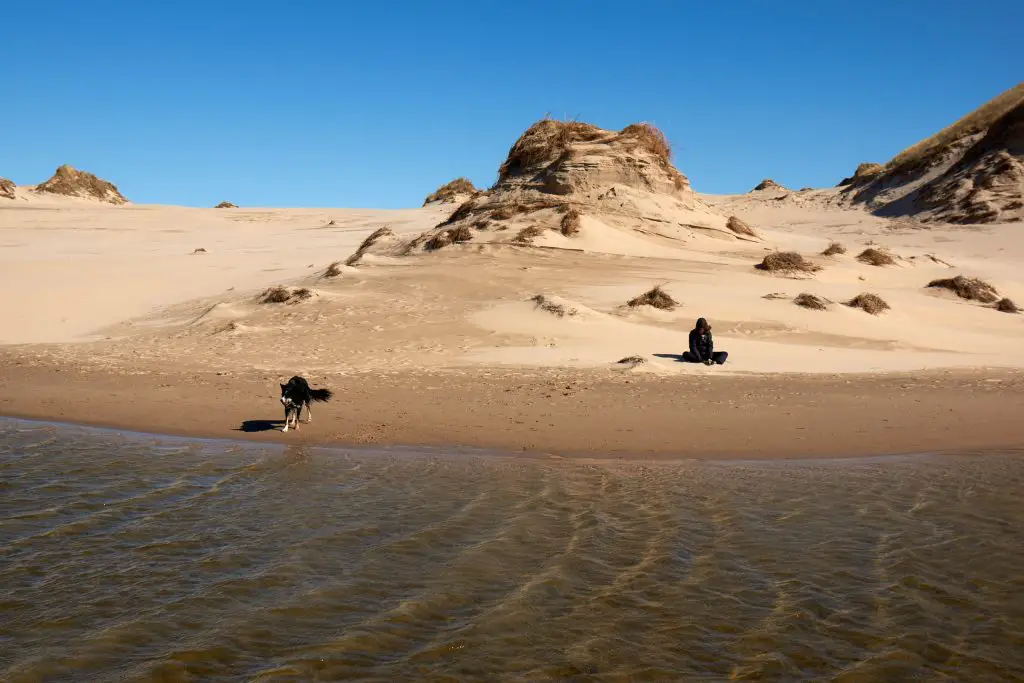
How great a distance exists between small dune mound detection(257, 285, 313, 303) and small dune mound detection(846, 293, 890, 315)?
12050 mm

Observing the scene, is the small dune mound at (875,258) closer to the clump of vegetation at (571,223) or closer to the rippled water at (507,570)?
the clump of vegetation at (571,223)

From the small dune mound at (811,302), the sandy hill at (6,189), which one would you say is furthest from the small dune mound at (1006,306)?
the sandy hill at (6,189)

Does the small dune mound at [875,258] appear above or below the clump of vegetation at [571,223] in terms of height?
below

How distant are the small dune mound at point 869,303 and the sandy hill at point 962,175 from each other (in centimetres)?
1999

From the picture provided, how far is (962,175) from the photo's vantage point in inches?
1539

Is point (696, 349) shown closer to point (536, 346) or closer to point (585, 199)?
point (536, 346)

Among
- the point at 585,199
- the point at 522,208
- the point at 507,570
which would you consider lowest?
the point at 507,570

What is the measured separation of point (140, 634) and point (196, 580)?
80 centimetres

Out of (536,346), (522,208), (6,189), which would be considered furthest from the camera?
(6,189)

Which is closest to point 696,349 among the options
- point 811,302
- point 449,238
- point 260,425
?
point 811,302

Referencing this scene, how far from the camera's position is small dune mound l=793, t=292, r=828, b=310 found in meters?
17.7

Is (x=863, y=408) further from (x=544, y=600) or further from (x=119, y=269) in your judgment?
(x=119, y=269)

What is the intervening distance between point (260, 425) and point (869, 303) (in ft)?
43.9

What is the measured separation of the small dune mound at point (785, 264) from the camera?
21.6 meters
